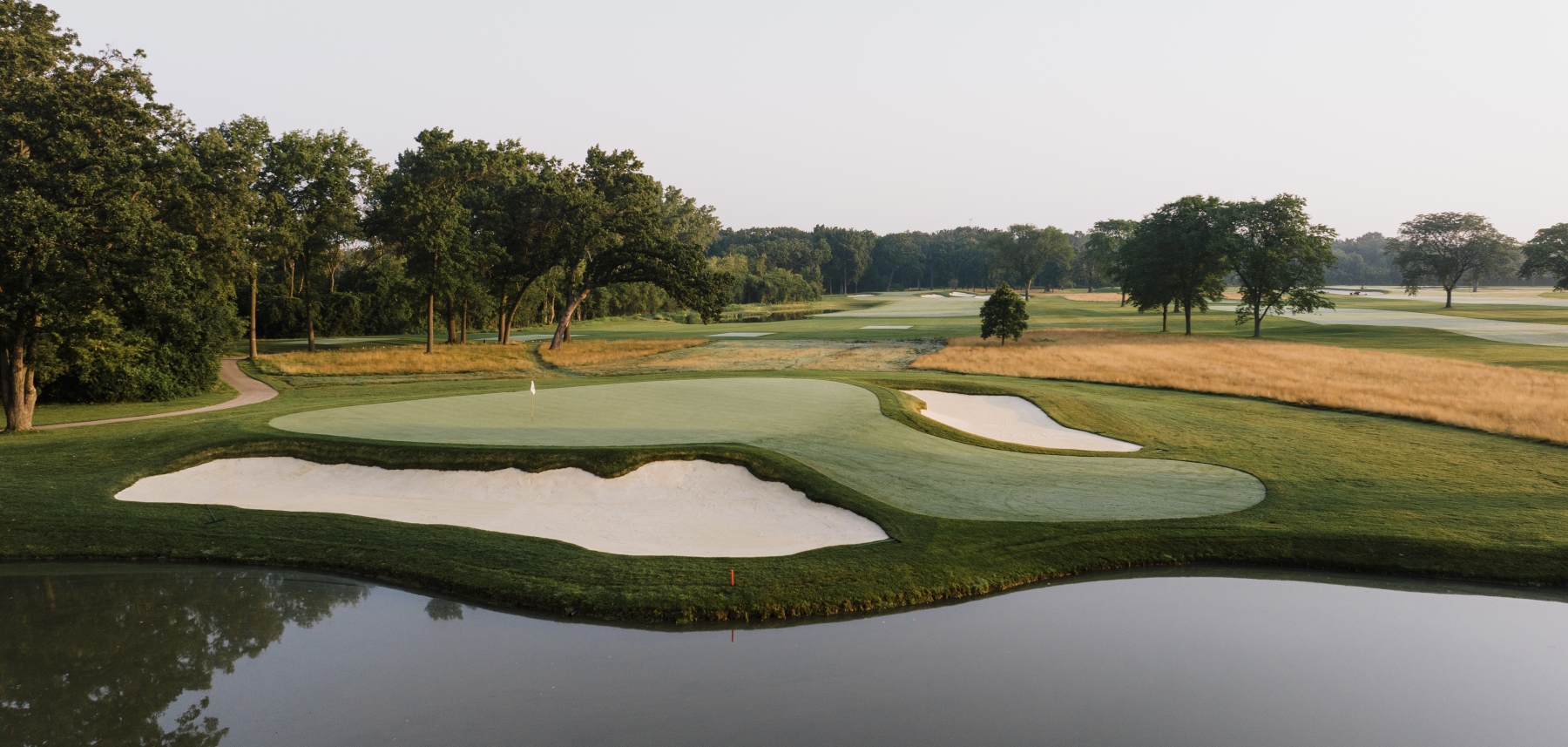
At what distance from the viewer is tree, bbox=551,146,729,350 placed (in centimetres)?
4488

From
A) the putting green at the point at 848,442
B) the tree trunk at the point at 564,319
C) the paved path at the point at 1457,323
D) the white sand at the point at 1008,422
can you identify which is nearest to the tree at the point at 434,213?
the tree trunk at the point at 564,319

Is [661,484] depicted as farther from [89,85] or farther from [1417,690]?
[89,85]

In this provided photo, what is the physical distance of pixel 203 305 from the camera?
3141 centimetres

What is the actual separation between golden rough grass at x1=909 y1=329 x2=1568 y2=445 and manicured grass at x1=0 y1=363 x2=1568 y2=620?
227 inches

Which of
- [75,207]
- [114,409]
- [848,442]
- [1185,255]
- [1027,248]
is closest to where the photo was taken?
[848,442]

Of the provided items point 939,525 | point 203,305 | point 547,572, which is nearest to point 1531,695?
point 939,525

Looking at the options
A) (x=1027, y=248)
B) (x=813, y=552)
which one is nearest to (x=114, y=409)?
(x=813, y=552)

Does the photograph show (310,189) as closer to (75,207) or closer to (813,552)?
(75,207)

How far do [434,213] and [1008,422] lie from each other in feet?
112

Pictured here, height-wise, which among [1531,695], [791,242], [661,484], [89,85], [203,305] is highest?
[791,242]

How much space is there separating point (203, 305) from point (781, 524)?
95.9ft

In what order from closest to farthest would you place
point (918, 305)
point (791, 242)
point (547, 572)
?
point (547, 572)
point (918, 305)
point (791, 242)

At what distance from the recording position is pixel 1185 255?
189 ft

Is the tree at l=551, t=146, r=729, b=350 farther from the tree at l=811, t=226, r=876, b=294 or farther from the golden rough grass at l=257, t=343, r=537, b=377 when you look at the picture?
the tree at l=811, t=226, r=876, b=294
